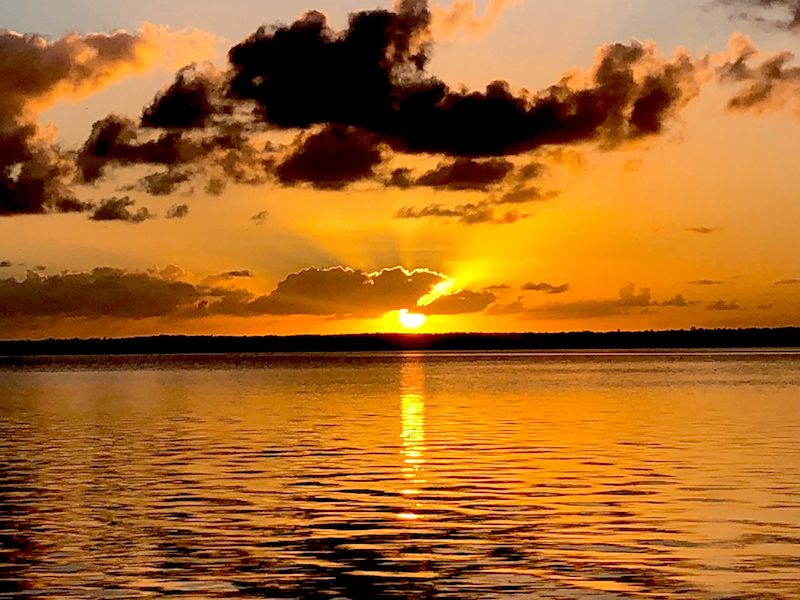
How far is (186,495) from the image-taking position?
4525 cm

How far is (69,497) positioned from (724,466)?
2267cm

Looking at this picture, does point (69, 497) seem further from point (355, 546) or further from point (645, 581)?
point (645, 581)

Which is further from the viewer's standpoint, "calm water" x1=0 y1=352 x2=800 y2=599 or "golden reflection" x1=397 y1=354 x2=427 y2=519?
"golden reflection" x1=397 y1=354 x2=427 y2=519

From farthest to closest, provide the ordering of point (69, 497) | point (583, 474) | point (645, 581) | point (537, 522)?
point (583, 474) → point (69, 497) → point (537, 522) → point (645, 581)

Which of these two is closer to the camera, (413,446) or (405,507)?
(405,507)

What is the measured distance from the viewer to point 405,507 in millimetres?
41844

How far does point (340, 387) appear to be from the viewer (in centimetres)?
15275

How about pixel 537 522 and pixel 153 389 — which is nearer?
pixel 537 522

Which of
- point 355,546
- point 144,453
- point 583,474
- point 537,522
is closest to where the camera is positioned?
point 355,546

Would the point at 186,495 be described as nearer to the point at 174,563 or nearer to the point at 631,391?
the point at 174,563

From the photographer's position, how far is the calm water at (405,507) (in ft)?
97.0

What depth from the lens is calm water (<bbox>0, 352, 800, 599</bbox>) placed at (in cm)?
2958

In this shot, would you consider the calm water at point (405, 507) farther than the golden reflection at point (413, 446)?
No

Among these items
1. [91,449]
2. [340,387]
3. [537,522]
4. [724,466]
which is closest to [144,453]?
[91,449]
